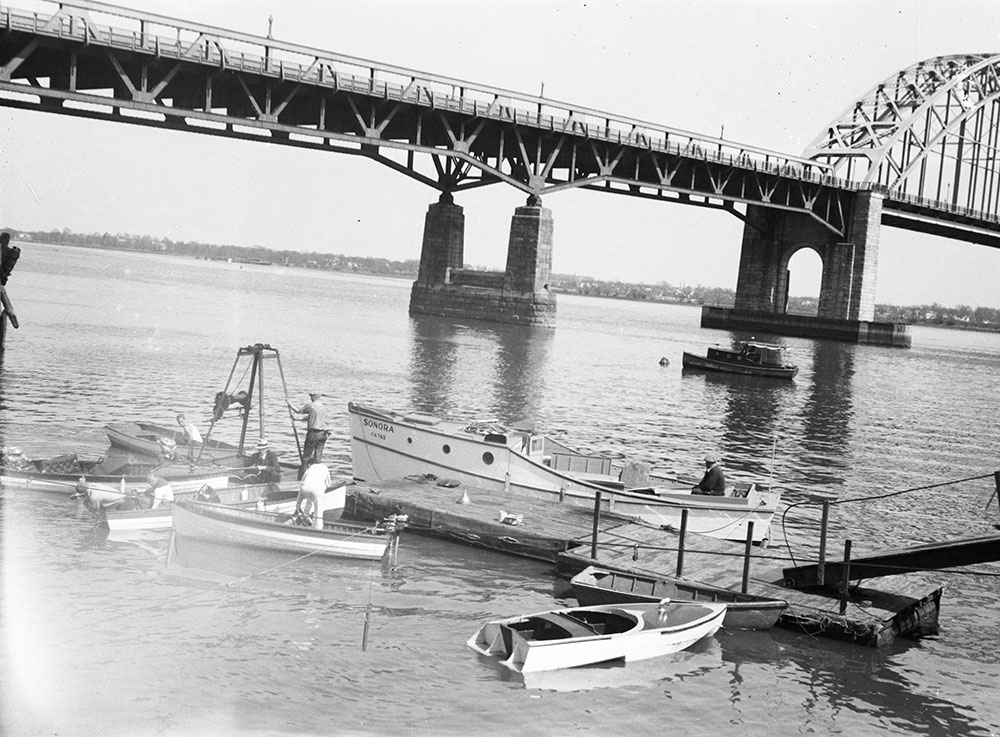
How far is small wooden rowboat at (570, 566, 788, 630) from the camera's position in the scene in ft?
55.4

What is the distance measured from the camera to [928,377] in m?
83.4

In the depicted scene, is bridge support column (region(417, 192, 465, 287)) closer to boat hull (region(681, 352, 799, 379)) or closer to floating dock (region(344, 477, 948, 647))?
boat hull (region(681, 352, 799, 379))

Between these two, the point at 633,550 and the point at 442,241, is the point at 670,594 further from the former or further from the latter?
the point at 442,241

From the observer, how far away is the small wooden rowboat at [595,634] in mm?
14484

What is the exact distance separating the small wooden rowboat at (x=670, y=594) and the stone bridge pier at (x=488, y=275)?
7898cm

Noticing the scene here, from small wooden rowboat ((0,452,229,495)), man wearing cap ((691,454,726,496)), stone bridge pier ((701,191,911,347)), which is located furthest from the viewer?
stone bridge pier ((701,191,911,347))

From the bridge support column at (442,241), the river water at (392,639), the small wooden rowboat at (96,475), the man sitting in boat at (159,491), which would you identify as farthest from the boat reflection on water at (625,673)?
the bridge support column at (442,241)

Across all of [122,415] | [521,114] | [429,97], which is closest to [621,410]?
[122,415]

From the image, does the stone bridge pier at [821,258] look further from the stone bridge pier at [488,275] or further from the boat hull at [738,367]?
the boat hull at [738,367]

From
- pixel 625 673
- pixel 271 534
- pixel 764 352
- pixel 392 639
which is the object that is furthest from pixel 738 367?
pixel 392 639

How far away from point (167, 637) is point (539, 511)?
9.21 m

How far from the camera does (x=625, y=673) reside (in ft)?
48.9

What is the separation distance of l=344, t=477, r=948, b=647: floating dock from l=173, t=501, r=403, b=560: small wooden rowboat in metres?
2.48

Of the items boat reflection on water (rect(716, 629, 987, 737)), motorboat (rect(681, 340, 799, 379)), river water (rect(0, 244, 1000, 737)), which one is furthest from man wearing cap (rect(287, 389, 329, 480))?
motorboat (rect(681, 340, 799, 379))
